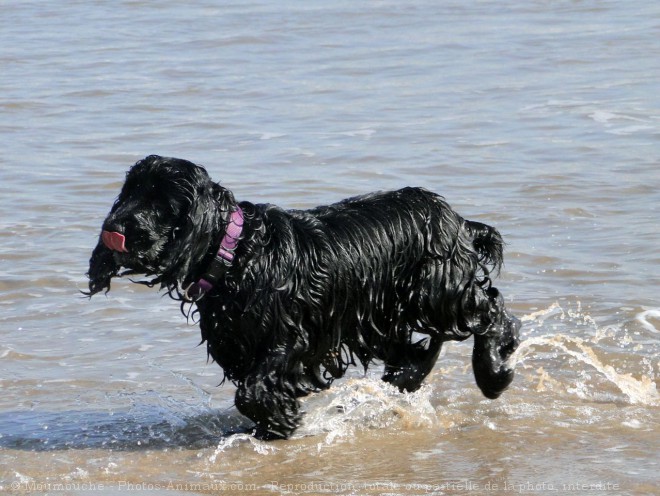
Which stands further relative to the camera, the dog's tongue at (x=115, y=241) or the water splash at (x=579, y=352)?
the water splash at (x=579, y=352)

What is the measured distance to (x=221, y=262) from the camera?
495 cm

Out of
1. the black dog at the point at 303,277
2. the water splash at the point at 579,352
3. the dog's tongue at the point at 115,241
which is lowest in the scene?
the water splash at the point at 579,352

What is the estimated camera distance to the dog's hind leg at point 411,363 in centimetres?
564

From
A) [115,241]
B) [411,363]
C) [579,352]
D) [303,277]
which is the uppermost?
[115,241]

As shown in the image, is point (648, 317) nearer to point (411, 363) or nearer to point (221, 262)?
point (411, 363)

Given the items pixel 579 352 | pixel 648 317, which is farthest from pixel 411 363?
pixel 648 317

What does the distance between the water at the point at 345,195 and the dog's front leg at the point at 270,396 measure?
0.46 feet

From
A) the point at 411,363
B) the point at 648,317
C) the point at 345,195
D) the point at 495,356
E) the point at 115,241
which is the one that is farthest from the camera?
the point at 345,195

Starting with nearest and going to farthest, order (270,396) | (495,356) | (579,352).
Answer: (270,396), (495,356), (579,352)

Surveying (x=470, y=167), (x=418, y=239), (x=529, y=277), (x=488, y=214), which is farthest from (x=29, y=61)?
(x=418, y=239)

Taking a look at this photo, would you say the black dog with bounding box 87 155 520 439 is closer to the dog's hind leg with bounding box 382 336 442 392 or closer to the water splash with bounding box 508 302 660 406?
the dog's hind leg with bounding box 382 336 442 392

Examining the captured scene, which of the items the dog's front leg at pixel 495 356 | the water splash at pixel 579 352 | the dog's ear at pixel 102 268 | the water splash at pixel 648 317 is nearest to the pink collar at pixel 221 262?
the dog's ear at pixel 102 268

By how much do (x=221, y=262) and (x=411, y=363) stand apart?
1.17 m

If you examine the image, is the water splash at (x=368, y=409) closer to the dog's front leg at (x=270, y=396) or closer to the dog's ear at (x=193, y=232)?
the dog's front leg at (x=270, y=396)
